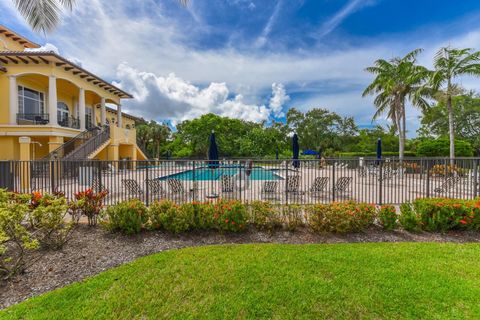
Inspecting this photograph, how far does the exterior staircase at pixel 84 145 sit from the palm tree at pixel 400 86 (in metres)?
25.4

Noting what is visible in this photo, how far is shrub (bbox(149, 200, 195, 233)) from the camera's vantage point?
541 cm

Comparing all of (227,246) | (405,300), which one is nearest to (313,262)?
(405,300)

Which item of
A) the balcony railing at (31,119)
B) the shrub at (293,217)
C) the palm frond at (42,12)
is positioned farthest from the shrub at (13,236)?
the balcony railing at (31,119)

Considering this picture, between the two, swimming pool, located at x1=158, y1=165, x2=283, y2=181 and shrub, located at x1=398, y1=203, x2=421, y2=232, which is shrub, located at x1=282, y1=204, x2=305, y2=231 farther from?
swimming pool, located at x1=158, y1=165, x2=283, y2=181

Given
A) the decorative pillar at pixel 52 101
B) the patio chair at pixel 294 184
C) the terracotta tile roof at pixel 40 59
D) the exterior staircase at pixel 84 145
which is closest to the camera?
the patio chair at pixel 294 184

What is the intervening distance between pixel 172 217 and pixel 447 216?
666cm

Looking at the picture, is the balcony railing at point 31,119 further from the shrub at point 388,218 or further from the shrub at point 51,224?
the shrub at point 388,218

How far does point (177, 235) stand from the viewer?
5434mm

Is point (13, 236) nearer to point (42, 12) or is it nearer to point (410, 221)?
point (42, 12)

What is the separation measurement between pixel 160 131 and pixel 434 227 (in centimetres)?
4287

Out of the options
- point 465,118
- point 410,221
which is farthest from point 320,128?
point 410,221

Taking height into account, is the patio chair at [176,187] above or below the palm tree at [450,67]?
below

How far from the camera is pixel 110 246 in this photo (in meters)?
4.88

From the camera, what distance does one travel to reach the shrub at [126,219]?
17.4 ft
